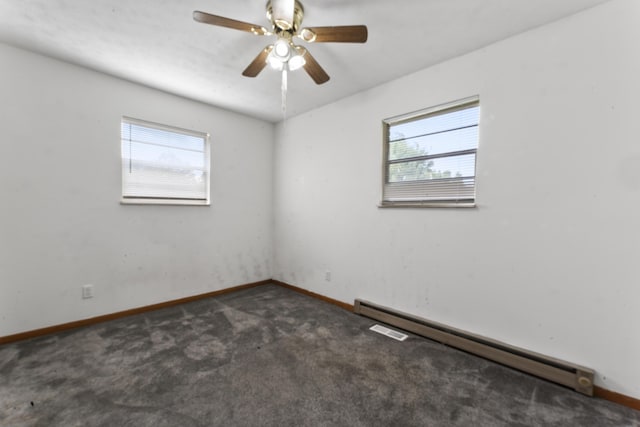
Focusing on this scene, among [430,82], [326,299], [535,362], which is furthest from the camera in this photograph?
[326,299]

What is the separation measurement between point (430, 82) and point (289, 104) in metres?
1.78

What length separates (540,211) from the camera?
6.45 ft

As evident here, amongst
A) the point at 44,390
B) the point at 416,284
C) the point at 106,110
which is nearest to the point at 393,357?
the point at 416,284

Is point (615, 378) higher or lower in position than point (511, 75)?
lower

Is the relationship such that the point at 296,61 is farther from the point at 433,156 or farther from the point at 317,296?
the point at 317,296

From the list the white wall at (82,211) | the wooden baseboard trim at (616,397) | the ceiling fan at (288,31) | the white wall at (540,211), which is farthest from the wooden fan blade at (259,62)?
the wooden baseboard trim at (616,397)

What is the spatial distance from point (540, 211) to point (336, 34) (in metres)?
1.96

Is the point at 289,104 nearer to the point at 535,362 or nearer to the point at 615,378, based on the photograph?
the point at 535,362

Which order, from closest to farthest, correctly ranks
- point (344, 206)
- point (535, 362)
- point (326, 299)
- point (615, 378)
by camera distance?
1. point (615, 378)
2. point (535, 362)
3. point (344, 206)
4. point (326, 299)

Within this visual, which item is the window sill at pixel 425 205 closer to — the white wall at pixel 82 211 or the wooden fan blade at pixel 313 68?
the wooden fan blade at pixel 313 68

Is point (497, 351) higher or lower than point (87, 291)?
lower

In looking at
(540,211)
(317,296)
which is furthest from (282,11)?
(317,296)

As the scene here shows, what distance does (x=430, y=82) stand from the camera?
8.32ft

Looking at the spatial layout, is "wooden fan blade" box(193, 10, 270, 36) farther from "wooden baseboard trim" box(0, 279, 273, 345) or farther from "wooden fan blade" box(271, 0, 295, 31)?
"wooden baseboard trim" box(0, 279, 273, 345)
